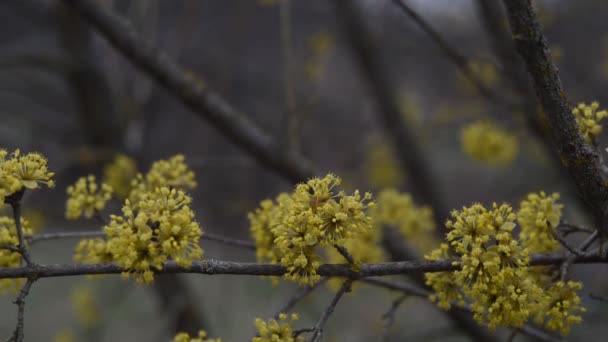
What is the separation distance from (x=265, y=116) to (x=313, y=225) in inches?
231

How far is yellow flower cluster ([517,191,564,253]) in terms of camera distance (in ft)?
5.89

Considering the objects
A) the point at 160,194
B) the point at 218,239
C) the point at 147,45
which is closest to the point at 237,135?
the point at 147,45

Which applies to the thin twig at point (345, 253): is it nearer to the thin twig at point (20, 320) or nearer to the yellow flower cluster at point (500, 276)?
the yellow flower cluster at point (500, 276)

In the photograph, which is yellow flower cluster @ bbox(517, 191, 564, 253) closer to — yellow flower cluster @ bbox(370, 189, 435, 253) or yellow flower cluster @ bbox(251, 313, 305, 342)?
yellow flower cluster @ bbox(251, 313, 305, 342)

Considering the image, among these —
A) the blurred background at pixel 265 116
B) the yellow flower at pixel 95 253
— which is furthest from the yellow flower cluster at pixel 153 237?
the blurred background at pixel 265 116

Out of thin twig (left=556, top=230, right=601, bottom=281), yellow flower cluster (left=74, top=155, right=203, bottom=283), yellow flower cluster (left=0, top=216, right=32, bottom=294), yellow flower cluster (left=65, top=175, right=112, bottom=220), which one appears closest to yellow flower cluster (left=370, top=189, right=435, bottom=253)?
thin twig (left=556, top=230, right=601, bottom=281)

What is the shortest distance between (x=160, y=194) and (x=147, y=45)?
1.53 meters

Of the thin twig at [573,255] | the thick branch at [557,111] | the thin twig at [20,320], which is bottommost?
the thin twig at [20,320]

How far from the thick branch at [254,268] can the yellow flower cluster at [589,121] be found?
372mm

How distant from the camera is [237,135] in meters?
3.35

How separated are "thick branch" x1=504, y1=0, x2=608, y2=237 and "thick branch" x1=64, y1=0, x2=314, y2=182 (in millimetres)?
1842

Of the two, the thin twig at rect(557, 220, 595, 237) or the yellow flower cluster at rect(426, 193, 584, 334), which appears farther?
the thin twig at rect(557, 220, 595, 237)

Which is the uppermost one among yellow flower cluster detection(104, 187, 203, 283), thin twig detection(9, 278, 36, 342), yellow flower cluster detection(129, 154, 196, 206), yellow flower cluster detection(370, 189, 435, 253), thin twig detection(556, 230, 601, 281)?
yellow flower cluster detection(370, 189, 435, 253)

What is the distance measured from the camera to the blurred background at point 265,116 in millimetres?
3912
